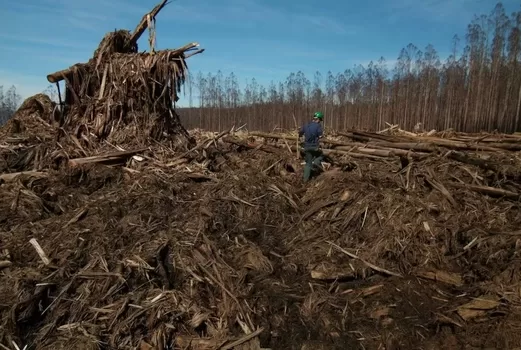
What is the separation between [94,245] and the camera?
556 centimetres

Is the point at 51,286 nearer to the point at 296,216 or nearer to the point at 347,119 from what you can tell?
the point at 296,216

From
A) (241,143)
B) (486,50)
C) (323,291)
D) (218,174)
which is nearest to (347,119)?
(486,50)

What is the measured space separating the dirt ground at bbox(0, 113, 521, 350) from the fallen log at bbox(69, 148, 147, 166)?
151mm

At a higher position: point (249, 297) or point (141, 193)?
point (141, 193)

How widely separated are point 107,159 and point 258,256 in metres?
4.27

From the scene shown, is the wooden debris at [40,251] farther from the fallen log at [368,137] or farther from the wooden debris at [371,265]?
the fallen log at [368,137]

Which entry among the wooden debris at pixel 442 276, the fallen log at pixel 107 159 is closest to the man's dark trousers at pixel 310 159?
the wooden debris at pixel 442 276

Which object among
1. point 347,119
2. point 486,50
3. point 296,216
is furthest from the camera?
point 347,119

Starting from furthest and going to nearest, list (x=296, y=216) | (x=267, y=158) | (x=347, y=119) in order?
(x=347, y=119), (x=267, y=158), (x=296, y=216)

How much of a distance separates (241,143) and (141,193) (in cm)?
343

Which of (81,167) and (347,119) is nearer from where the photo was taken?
(81,167)

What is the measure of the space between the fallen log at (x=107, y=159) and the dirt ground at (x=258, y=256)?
15 cm

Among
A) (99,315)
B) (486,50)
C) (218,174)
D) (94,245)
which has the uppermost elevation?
A: (486,50)

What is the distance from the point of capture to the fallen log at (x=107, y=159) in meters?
8.11
